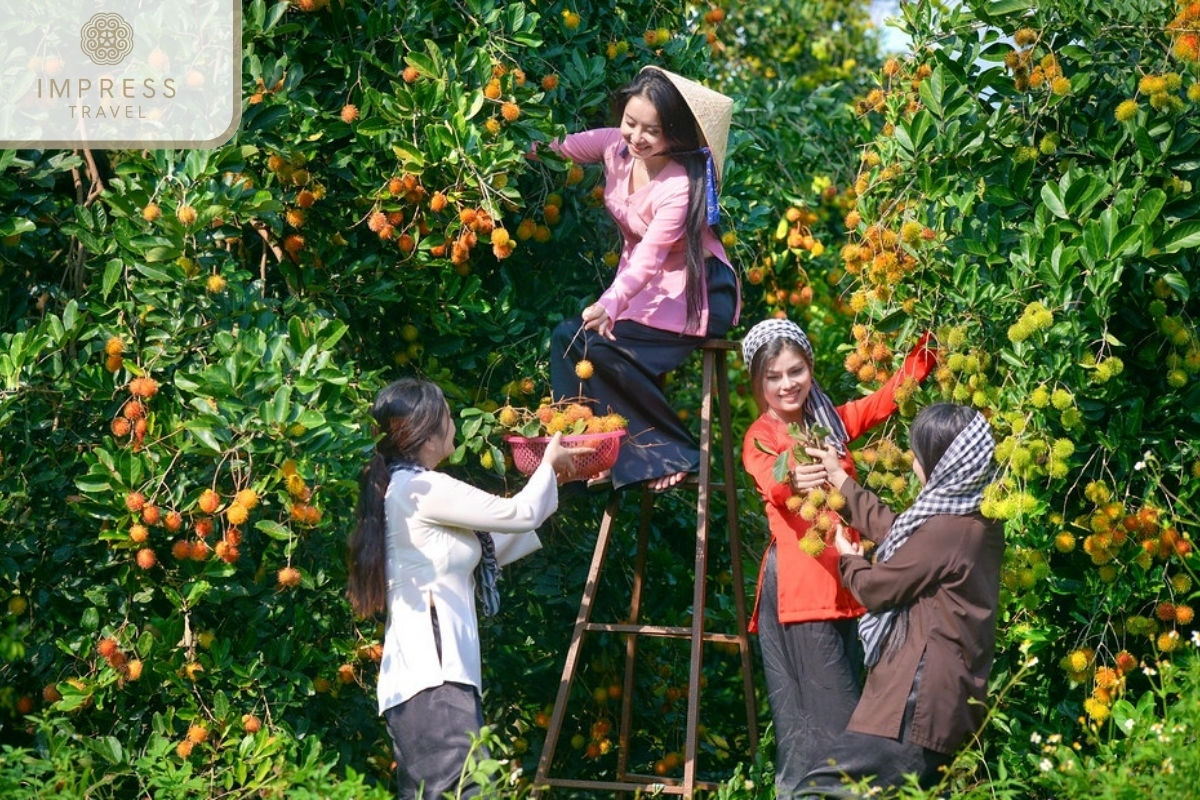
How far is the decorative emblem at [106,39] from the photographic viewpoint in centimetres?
399

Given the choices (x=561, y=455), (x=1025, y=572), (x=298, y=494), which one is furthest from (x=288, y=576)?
(x=1025, y=572)

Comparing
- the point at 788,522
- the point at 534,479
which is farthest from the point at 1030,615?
the point at 534,479

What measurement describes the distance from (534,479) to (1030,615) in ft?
4.57

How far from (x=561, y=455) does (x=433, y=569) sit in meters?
0.41

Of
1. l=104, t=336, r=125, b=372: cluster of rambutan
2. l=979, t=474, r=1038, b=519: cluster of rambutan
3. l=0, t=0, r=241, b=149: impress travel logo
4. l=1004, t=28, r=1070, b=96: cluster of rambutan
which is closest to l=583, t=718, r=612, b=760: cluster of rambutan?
l=979, t=474, r=1038, b=519: cluster of rambutan

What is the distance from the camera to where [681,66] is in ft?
15.6

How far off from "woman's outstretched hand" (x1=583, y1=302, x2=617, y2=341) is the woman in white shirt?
340mm

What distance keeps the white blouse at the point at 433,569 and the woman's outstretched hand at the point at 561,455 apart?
12 cm

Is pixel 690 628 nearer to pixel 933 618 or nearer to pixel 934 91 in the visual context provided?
pixel 933 618

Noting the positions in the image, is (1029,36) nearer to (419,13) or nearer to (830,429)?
(830,429)

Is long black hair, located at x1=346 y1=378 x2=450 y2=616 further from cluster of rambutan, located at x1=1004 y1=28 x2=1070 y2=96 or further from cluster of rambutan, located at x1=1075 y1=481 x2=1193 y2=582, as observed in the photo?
cluster of rambutan, located at x1=1004 y1=28 x2=1070 y2=96

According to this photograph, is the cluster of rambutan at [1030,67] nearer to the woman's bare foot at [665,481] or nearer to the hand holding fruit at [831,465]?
the hand holding fruit at [831,465]

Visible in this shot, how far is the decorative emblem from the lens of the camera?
3994 mm

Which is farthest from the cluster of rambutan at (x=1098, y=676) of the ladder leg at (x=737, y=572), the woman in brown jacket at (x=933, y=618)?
the ladder leg at (x=737, y=572)
